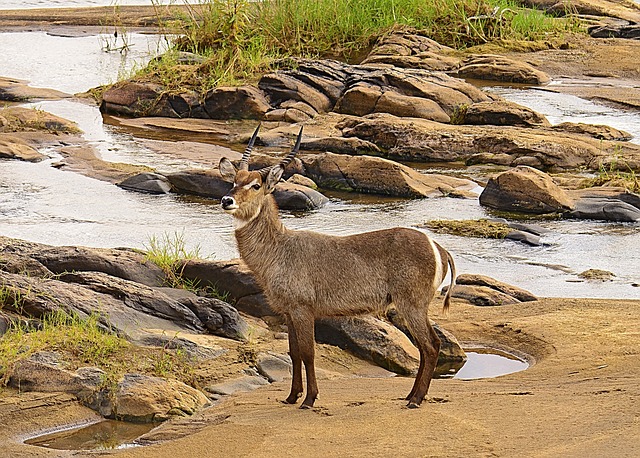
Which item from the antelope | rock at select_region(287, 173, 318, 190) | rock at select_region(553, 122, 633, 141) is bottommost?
rock at select_region(287, 173, 318, 190)

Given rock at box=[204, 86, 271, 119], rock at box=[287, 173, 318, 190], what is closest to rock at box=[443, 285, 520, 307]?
rock at box=[287, 173, 318, 190]

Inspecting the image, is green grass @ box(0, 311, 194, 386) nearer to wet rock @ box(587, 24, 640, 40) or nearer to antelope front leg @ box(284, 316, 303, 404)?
antelope front leg @ box(284, 316, 303, 404)

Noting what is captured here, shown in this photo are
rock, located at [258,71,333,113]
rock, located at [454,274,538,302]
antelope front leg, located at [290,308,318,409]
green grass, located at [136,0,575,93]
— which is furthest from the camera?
green grass, located at [136,0,575,93]

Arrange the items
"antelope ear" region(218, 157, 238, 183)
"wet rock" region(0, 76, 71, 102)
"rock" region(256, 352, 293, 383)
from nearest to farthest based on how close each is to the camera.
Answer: "antelope ear" region(218, 157, 238, 183)
"rock" region(256, 352, 293, 383)
"wet rock" region(0, 76, 71, 102)

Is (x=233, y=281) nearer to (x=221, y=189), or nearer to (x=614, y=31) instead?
(x=221, y=189)

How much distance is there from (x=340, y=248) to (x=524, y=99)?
14038 mm

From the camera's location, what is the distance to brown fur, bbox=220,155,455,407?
6.26 metres

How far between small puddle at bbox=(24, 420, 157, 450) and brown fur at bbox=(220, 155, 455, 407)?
96 cm

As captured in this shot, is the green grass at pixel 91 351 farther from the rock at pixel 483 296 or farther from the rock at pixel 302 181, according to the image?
the rock at pixel 302 181

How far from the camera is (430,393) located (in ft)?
21.2

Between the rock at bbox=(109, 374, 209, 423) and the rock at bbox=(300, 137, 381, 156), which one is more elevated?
the rock at bbox=(109, 374, 209, 423)

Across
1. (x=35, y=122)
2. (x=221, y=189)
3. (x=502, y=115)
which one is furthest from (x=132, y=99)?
(x=502, y=115)

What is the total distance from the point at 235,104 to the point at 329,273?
1194cm

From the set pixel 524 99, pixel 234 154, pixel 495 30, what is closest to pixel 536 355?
pixel 234 154
